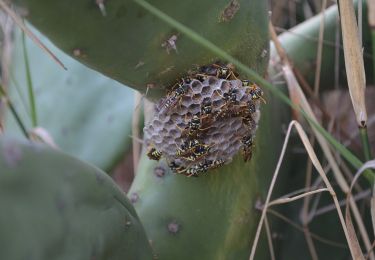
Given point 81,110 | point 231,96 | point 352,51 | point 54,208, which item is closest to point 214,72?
point 231,96

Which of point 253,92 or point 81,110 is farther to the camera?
point 81,110

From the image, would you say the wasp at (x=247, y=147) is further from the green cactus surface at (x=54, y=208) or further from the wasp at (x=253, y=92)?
the green cactus surface at (x=54, y=208)

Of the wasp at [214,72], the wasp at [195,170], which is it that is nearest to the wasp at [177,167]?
the wasp at [195,170]

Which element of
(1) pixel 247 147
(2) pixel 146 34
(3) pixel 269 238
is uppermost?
(2) pixel 146 34

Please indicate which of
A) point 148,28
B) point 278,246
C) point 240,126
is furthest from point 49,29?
point 278,246

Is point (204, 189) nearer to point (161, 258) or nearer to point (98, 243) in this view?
point (161, 258)

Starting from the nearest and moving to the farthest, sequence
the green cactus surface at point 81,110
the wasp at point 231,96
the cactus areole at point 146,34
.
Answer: the cactus areole at point 146,34 < the wasp at point 231,96 < the green cactus surface at point 81,110

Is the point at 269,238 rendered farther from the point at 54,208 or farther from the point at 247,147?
the point at 54,208

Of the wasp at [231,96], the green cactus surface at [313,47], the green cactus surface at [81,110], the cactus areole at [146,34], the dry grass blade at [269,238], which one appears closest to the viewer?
the cactus areole at [146,34]
